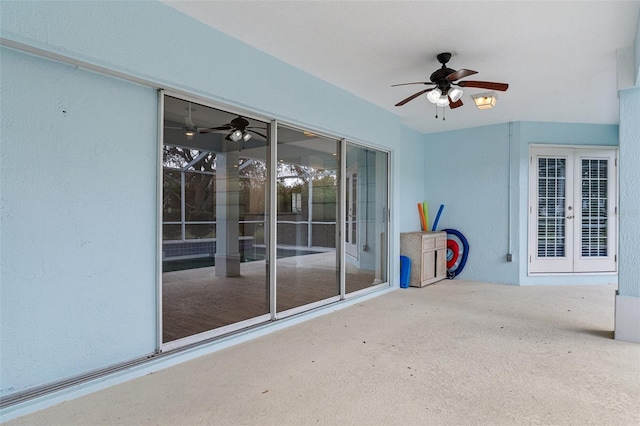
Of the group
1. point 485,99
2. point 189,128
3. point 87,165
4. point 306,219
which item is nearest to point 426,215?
point 485,99

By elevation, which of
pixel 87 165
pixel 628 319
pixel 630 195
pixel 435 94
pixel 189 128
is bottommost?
pixel 628 319

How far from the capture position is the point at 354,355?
3014 mm

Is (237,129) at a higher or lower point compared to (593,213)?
higher

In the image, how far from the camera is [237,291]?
407cm

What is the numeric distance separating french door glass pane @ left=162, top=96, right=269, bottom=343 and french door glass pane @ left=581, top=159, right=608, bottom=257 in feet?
17.9

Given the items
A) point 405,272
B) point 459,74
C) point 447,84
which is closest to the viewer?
point 459,74

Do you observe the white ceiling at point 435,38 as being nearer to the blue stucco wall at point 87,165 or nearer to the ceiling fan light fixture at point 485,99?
the ceiling fan light fixture at point 485,99

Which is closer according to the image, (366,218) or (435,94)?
(435,94)

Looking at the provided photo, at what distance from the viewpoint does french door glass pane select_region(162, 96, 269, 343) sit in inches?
118

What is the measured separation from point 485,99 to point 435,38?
182 centimetres

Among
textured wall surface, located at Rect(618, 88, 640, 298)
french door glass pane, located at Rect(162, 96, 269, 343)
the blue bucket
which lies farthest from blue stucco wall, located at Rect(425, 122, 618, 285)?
french door glass pane, located at Rect(162, 96, 269, 343)

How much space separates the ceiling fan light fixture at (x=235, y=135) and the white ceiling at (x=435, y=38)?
0.80 metres

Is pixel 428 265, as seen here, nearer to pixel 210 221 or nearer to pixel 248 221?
pixel 248 221

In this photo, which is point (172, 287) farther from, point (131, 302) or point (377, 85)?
point (377, 85)
